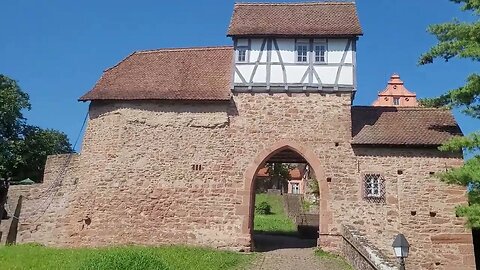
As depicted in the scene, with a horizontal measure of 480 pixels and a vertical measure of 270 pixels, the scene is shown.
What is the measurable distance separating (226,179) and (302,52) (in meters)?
5.63

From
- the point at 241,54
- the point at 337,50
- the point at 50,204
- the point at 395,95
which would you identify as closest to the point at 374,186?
the point at 337,50

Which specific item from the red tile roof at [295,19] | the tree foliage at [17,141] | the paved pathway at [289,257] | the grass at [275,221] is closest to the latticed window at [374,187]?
the paved pathway at [289,257]

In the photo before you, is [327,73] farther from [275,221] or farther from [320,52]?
[275,221]

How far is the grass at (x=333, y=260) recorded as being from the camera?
51.1 ft

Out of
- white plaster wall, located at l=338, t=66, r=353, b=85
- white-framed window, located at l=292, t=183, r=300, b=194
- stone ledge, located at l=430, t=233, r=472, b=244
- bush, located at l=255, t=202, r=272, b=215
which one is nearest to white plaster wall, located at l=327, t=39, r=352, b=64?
white plaster wall, located at l=338, t=66, r=353, b=85

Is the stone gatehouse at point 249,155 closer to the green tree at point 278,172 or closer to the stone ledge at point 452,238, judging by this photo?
the stone ledge at point 452,238

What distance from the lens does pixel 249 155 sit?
18.8 meters

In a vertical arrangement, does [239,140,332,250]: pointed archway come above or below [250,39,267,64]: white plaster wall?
below

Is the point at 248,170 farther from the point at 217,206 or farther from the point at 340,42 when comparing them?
the point at 340,42

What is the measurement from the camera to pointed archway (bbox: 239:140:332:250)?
1797cm

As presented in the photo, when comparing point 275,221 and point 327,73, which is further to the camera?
point 275,221

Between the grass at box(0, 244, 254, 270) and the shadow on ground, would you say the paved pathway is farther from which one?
the grass at box(0, 244, 254, 270)

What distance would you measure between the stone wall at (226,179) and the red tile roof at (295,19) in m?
2.46

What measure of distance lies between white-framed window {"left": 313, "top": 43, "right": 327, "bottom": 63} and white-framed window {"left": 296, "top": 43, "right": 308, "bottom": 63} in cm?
34
